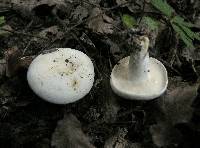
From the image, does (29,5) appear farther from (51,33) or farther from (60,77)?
(60,77)

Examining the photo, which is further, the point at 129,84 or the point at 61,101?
the point at 129,84

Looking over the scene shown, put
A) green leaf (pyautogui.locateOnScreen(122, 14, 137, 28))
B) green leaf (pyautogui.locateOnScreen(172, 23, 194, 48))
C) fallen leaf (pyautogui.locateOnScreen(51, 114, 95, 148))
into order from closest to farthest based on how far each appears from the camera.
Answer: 1. fallen leaf (pyautogui.locateOnScreen(51, 114, 95, 148))
2. green leaf (pyautogui.locateOnScreen(172, 23, 194, 48))
3. green leaf (pyautogui.locateOnScreen(122, 14, 137, 28))

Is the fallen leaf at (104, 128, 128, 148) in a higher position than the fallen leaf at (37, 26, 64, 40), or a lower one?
Answer: lower

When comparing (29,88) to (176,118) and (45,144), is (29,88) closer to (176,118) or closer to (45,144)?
(45,144)

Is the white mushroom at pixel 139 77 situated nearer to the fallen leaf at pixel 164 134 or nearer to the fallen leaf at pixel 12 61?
the fallen leaf at pixel 164 134

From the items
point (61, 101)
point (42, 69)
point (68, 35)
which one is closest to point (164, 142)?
point (61, 101)

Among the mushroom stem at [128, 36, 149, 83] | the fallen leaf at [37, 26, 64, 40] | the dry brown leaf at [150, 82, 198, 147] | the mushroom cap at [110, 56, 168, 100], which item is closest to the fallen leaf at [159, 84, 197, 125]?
the dry brown leaf at [150, 82, 198, 147]

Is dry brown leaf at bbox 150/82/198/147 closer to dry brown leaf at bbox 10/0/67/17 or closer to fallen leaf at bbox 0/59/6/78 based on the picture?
fallen leaf at bbox 0/59/6/78
